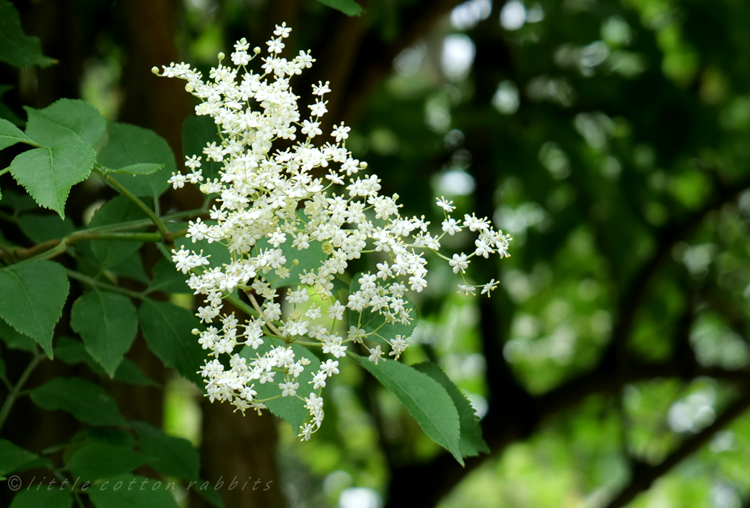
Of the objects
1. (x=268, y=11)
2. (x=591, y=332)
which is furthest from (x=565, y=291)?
(x=268, y=11)

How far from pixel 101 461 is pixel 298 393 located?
38 cm

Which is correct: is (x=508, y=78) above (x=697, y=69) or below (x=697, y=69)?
below

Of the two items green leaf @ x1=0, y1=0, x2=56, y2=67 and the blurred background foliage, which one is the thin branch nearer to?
green leaf @ x1=0, y1=0, x2=56, y2=67

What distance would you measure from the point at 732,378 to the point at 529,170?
1.18 metres

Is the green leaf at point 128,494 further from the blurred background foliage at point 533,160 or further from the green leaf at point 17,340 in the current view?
the blurred background foliage at point 533,160

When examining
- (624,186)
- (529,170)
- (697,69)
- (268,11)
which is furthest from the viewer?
(697,69)

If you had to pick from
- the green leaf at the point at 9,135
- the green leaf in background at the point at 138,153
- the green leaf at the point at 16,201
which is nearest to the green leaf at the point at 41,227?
the green leaf at the point at 16,201

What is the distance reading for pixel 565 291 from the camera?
10.4ft

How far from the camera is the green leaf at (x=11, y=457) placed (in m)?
0.85

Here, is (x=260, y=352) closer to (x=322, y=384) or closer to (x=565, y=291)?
(x=322, y=384)

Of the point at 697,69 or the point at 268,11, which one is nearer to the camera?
the point at 268,11

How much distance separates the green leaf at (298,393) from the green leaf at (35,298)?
0.64 ft

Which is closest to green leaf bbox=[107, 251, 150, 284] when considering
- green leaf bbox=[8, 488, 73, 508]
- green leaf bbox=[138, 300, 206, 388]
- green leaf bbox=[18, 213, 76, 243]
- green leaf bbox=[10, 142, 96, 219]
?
green leaf bbox=[18, 213, 76, 243]

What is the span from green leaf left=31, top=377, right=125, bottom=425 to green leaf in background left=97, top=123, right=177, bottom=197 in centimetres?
31
